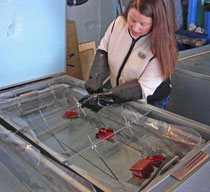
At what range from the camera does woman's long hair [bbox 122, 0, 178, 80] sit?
102 centimetres

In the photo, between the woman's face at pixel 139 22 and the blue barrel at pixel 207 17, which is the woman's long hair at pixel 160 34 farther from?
the blue barrel at pixel 207 17

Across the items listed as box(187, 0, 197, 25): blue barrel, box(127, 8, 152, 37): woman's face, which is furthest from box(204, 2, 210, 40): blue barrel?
box(127, 8, 152, 37): woman's face

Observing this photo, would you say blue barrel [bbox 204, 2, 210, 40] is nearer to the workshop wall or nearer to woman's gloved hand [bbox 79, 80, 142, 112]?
the workshop wall

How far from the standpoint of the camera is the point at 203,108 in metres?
1.64

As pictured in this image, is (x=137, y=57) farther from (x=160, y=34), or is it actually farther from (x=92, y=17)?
(x=92, y=17)

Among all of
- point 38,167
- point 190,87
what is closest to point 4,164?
point 38,167

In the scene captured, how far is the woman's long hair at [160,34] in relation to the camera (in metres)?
1.02

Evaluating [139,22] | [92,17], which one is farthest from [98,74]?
[92,17]

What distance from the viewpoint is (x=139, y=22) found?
106 cm

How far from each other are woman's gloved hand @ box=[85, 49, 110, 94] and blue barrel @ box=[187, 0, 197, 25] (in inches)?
63.2

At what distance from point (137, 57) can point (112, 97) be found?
22 cm

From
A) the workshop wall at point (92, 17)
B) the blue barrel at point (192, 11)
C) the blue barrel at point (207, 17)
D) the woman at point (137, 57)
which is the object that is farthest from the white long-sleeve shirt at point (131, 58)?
the blue barrel at point (192, 11)

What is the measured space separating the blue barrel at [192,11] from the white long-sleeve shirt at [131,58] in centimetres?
155

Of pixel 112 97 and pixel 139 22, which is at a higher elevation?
pixel 139 22
